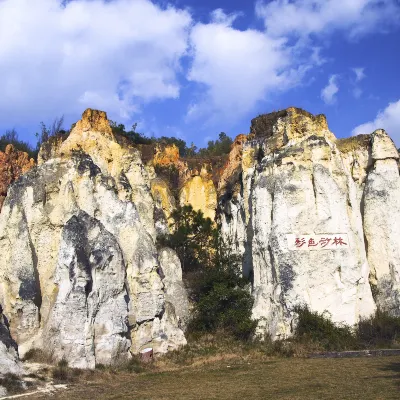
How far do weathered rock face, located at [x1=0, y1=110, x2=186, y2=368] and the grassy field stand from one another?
204 centimetres

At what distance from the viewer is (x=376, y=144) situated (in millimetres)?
24469


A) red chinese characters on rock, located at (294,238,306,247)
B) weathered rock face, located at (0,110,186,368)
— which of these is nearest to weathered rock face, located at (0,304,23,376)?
weathered rock face, located at (0,110,186,368)

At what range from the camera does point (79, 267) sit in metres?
18.9

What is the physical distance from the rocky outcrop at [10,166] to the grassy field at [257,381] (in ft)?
39.1

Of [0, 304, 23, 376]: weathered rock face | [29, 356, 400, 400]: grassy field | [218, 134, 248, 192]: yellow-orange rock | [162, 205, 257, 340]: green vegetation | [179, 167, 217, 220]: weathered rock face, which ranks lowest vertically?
[29, 356, 400, 400]: grassy field

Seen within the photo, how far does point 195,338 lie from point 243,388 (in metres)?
8.62

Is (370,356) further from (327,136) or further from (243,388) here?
(327,136)

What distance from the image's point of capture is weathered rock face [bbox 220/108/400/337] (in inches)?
843

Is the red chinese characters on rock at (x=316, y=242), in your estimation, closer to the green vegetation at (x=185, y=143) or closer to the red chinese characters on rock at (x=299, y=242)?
the red chinese characters on rock at (x=299, y=242)

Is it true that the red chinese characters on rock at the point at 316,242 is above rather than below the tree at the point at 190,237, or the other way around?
below

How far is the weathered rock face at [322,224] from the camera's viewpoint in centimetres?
2142

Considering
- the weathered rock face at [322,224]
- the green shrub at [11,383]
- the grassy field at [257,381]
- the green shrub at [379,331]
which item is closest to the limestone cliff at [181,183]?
the weathered rock face at [322,224]

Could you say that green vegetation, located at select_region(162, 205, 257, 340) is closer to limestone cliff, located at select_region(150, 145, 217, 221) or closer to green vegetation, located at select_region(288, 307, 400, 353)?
limestone cliff, located at select_region(150, 145, 217, 221)

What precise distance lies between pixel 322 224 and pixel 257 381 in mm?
8786
